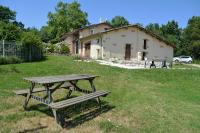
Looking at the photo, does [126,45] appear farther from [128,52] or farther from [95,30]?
[95,30]

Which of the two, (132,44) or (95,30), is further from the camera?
(95,30)

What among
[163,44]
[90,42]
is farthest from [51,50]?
[163,44]

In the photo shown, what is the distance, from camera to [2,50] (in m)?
21.4

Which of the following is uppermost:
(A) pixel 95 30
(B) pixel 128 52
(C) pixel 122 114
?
(A) pixel 95 30

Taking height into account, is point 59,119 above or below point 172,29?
below

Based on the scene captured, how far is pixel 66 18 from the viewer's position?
66438 millimetres

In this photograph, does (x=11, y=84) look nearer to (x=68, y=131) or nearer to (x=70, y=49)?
(x=68, y=131)

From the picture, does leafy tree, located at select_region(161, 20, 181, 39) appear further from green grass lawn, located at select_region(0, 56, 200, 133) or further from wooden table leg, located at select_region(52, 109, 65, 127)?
wooden table leg, located at select_region(52, 109, 65, 127)

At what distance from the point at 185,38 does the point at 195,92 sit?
55019mm

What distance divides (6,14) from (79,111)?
236 feet

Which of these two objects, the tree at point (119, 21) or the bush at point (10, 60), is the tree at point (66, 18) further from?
the bush at point (10, 60)

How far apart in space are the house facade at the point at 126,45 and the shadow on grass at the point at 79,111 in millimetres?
27004

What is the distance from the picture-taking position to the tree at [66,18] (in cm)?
6625

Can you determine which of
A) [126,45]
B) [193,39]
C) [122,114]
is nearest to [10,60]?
[122,114]
